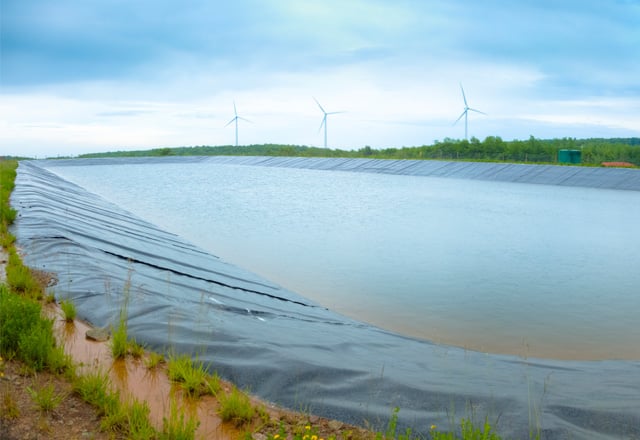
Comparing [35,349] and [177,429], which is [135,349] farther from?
[177,429]

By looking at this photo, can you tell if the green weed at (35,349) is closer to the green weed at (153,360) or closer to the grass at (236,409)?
the green weed at (153,360)

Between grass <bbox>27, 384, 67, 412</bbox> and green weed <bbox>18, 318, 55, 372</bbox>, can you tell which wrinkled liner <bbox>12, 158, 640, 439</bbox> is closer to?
green weed <bbox>18, 318, 55, 372</bbox>

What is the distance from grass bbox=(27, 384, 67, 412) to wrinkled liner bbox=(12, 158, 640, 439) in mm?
1024

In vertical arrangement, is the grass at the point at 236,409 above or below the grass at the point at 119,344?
below

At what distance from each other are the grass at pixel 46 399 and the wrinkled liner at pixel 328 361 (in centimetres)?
102

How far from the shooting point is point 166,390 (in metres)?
3.66

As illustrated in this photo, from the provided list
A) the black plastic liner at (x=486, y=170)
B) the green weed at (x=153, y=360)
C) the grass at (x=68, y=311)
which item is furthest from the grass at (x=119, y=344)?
the black plastic liner at (x=486, y=170)

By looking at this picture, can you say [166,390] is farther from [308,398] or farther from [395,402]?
[395,402]

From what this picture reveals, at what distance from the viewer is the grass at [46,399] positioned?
3178mm

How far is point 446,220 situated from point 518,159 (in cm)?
2341

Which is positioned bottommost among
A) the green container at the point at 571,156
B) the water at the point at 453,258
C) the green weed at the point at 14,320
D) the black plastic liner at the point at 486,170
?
the water at the point at 453,258

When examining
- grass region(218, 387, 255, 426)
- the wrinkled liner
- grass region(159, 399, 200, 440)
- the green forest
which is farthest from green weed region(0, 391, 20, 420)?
the green forest

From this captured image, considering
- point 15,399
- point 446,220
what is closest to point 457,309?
point 15,399

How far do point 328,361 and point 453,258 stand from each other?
593 centimetres
